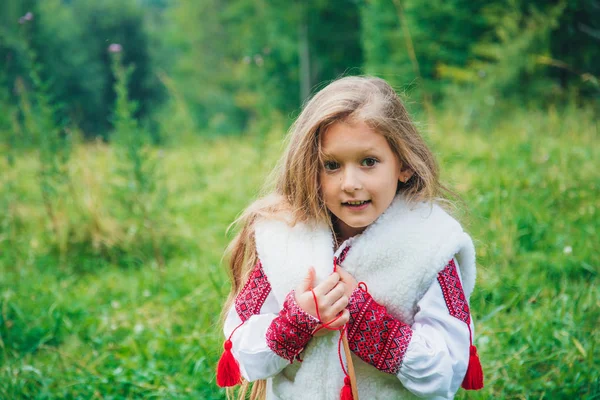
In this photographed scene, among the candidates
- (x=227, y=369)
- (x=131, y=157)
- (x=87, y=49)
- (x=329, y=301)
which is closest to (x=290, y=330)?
(x=329, y=301)

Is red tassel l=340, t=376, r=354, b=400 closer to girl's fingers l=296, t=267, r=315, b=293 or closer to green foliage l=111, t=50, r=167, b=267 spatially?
girl's fingers l=296, t=267, r=315, b=293

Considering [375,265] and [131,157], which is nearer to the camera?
[375,265]

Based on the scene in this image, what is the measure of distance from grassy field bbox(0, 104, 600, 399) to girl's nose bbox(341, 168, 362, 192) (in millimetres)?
636

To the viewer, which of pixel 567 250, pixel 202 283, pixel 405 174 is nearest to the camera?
pixel 405 174

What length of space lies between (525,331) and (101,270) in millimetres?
3111

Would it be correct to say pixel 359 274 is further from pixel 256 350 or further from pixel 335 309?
pixel 256 350

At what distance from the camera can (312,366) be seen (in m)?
1.51

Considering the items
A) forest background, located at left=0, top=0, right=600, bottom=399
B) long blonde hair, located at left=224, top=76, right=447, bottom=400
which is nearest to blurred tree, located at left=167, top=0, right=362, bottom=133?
forest background, located at left=0, top=0, right=600, bottom=399

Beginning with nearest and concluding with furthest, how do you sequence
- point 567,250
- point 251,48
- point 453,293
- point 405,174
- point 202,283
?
point 453,293 < point 405,174 < point 567,250 < point 202,283 < point 251,48

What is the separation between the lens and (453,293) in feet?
4.92

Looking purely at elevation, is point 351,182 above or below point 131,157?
above

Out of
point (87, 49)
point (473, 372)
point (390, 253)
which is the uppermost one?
point (390, 253)

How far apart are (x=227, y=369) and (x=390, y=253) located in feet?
2.25

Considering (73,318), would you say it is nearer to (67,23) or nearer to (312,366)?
(312,366)
